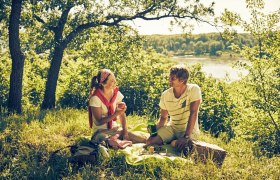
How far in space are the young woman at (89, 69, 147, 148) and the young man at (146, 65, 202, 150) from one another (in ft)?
1.48

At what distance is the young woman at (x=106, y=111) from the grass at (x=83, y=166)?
409 mm

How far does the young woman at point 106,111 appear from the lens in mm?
5660

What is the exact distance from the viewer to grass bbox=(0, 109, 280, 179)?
180 inches

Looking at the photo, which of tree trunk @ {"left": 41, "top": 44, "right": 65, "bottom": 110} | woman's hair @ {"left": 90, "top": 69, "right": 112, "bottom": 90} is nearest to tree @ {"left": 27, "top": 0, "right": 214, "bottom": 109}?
tree trunk @ {"left": 41, "top": 44, "right": 65, "bottom": 110}

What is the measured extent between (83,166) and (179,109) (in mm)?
1942

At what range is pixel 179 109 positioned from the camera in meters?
5.82

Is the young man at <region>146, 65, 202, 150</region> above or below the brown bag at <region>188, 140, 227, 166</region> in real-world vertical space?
above

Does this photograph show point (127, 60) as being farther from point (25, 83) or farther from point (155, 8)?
point (25, 83)

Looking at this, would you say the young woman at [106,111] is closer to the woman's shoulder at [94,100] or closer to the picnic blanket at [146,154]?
the woman's shoulder at [94,100]

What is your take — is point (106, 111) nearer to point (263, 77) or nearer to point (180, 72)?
point (180, 72)

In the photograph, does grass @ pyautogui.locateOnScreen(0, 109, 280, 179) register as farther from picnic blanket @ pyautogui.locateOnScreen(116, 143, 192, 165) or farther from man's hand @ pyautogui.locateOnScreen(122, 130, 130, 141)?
man's hand @ pyautogui.locateOnScreen(122, 130, 130, 141)

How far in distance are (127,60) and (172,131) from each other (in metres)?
6.08

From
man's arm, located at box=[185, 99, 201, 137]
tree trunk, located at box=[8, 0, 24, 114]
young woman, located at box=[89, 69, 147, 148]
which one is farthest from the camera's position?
tree trunk, located at box=[8, 0, 24, 114]

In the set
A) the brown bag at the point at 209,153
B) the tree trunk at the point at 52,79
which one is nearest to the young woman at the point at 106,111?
the brown bag at the point at 209,153
